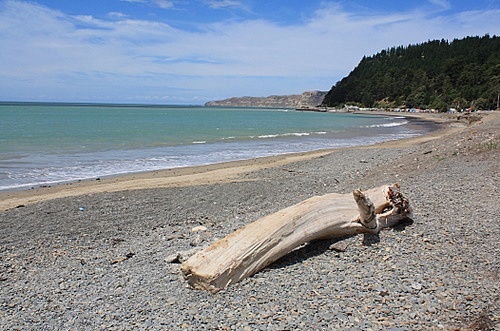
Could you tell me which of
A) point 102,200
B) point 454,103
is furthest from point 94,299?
point 454,103

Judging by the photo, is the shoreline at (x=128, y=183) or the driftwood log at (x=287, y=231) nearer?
the driftwood log at (x=287, y=231)

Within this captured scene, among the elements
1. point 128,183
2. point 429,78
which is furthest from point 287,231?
point 429,78

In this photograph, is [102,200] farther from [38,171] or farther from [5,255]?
[38,171]

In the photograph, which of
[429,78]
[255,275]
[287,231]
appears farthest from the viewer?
[429,78]

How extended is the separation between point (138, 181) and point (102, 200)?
355 cm

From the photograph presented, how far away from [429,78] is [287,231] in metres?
142

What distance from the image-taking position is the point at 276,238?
18.1 feet

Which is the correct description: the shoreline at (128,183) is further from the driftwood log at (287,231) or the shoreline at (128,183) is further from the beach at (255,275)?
the driftwood log at (287,231)

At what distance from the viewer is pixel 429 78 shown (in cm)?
13375

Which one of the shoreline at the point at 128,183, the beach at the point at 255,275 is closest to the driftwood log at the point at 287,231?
the beach at the point at 255,275

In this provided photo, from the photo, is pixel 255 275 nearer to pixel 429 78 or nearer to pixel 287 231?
pixel 287 231

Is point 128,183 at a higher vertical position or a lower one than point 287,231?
lower

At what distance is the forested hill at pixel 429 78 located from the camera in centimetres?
10500

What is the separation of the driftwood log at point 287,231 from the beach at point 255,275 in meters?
0.14
